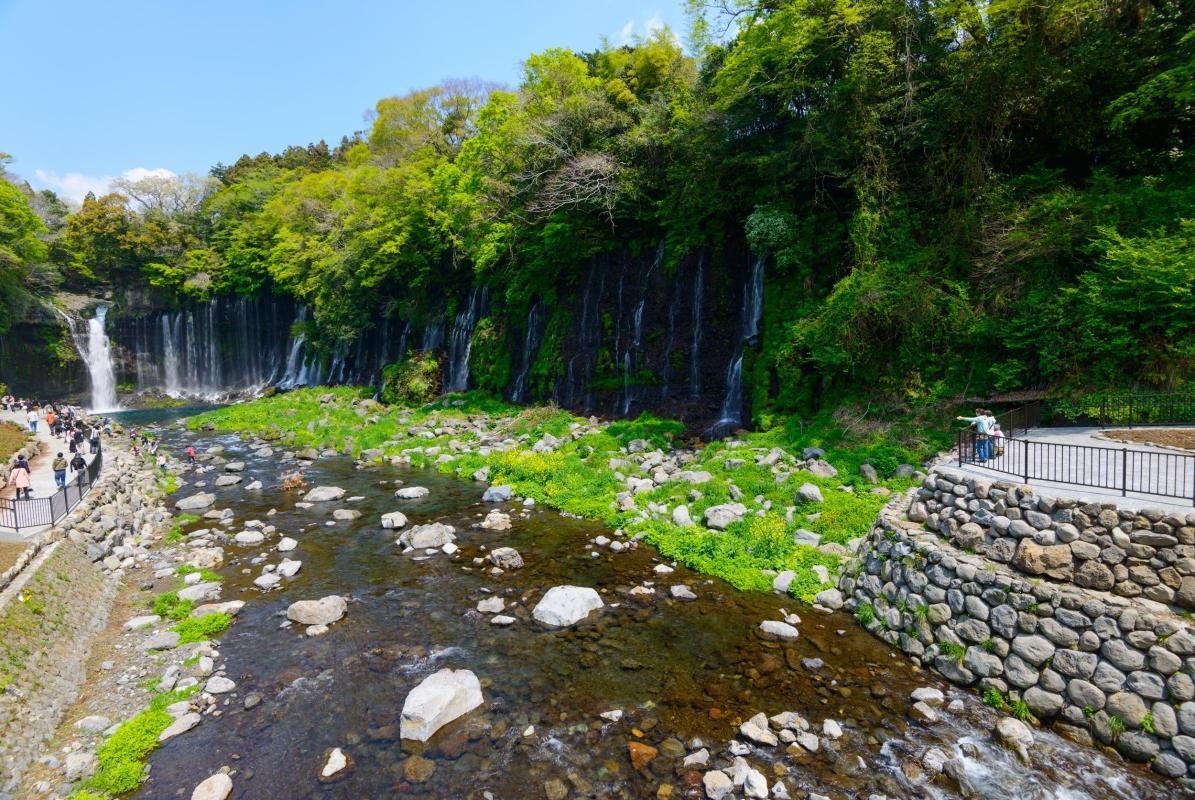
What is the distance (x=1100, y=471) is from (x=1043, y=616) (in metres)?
3.22

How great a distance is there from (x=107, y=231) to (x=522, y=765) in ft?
232

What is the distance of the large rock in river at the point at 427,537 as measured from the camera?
15.3m

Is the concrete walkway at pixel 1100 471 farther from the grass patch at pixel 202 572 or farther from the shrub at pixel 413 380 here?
the shrub at pixel 413 380

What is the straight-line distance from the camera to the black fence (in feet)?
41.1

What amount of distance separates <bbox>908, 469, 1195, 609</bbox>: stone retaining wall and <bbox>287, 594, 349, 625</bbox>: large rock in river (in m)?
12.0

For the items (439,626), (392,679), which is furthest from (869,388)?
(392,679)

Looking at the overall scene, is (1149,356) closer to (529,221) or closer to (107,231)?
(529,221)

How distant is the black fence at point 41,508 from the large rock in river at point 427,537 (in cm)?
784

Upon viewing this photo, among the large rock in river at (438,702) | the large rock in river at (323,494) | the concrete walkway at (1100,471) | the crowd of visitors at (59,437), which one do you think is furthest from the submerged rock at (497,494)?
the concrete walkway at (1100,471)

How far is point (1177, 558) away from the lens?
736 centimetres

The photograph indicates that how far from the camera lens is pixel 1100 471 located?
31.0ft

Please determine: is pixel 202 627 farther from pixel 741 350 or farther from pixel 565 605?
pixel 741 350

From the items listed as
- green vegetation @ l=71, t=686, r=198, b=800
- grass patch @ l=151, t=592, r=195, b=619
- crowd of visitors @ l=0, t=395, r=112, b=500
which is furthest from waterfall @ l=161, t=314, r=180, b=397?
green vegetation @ l=71, t=686, r=198, b=800

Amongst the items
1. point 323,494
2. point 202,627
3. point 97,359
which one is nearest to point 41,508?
point 202,627
